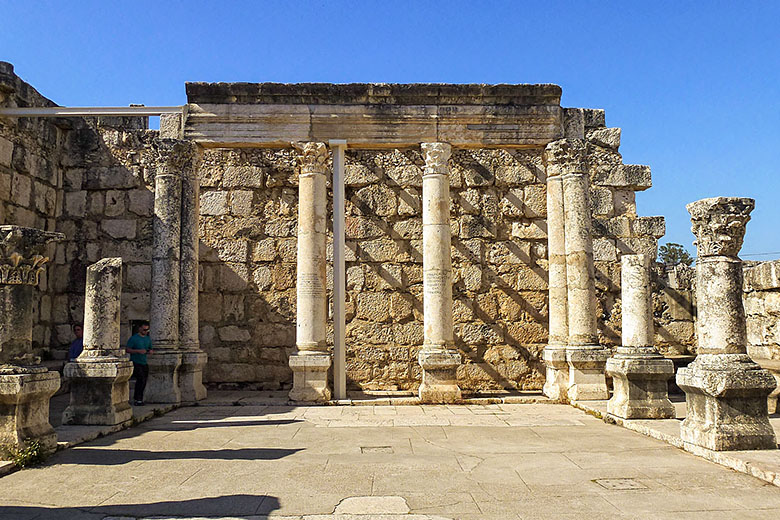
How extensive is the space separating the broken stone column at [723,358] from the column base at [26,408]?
23.2ft

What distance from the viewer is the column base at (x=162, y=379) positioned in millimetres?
11797

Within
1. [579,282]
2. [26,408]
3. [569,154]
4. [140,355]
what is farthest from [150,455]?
[569,154]

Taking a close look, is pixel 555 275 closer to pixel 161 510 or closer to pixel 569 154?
pixel 569 154

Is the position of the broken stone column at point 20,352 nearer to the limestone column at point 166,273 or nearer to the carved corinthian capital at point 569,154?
the limestone column at point 166,273

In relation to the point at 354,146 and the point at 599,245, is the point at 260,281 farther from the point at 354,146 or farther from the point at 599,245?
the point at 599,245

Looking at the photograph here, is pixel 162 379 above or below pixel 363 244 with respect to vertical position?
below

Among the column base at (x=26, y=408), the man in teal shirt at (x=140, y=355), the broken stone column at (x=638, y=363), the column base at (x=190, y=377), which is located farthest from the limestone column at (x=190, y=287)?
the broken stone column at (x=638, y=363)

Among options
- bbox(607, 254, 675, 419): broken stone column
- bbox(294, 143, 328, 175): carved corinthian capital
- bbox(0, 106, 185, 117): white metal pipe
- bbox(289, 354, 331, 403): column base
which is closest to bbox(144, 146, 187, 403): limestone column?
bbox(0, 106, 185, 117): white metal pipe

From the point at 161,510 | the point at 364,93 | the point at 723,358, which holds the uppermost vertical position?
Result: the point at 364,93

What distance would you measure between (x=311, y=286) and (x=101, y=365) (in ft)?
13.3

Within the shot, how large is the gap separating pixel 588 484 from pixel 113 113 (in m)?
10.4

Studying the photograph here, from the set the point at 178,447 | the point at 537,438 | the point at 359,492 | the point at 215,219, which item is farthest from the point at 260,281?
the point at 359,492

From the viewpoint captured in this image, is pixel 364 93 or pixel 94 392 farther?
pixel 364 93

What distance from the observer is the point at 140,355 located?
11.6 m
